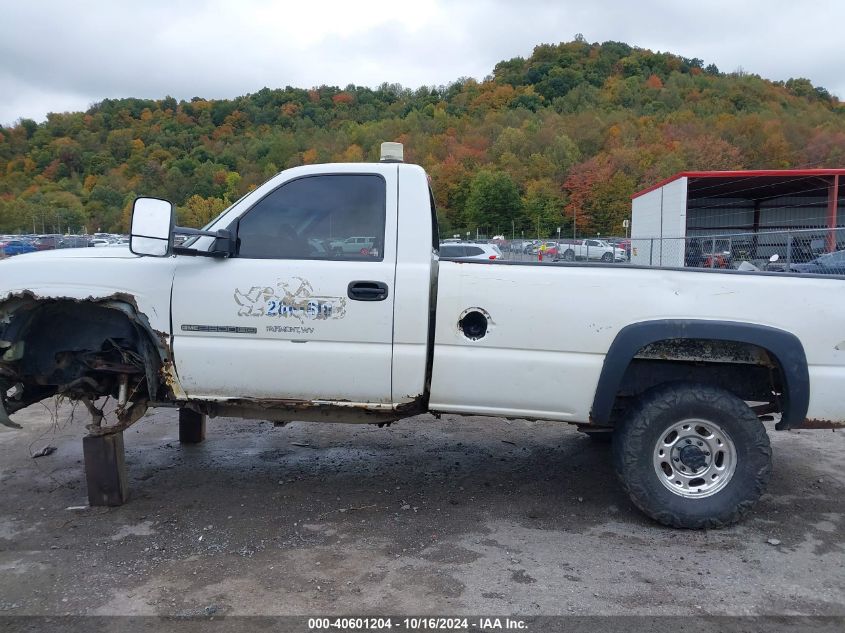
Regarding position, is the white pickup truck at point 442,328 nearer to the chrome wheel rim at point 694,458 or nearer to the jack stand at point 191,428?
the chrome wheel rim at point 694,458

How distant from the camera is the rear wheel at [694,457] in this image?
13.0 feet

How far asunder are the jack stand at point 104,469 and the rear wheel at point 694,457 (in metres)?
3.07

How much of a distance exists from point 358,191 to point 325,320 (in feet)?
2.74

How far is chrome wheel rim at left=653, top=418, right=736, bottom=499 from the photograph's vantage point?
401cm

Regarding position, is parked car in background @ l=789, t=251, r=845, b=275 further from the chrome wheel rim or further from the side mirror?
the side mirror

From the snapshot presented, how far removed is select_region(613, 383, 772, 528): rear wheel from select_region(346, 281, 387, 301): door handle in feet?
5.35

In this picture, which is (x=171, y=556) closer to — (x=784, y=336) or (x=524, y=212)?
(x=784, y=336)

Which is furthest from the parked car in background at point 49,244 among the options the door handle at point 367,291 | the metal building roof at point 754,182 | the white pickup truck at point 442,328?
the door handle at point 367,291

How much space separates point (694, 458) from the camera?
4020 millimetres

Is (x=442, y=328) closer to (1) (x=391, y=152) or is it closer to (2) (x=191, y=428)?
(1) (x=391, y=152)

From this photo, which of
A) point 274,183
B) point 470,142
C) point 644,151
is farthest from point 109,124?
point 274,183

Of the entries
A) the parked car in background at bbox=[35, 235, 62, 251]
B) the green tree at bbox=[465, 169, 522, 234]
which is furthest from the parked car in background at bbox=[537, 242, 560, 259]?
the green tree at bbox=[465, 169, 522, 234]

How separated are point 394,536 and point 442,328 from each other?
1217mm

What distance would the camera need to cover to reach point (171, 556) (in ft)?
12.2
